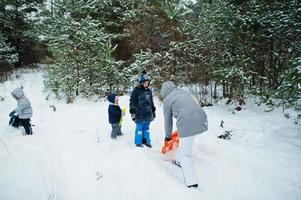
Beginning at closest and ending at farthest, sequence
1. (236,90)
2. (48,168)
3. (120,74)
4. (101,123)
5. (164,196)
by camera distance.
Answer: (164,196) < (48,168) < (101,123) < (236,90) < (120,74)

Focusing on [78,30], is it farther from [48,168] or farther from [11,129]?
[48,168]

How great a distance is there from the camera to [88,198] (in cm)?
512

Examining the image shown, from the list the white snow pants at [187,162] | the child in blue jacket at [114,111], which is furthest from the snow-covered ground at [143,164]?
the child in blue jacket at [114,111]

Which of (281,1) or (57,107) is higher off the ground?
(281,1)

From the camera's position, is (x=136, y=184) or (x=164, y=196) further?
(x=136, y=184)

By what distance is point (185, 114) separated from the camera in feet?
17.3

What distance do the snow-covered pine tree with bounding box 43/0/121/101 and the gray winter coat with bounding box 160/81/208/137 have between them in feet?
29.7

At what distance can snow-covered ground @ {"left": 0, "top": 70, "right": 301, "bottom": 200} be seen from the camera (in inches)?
207

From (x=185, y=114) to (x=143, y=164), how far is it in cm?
165

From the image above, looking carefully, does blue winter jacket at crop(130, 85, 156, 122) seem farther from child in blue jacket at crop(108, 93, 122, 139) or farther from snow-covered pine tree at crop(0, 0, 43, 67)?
snow-covered pine tree at crop(0, 0, 43, 67)

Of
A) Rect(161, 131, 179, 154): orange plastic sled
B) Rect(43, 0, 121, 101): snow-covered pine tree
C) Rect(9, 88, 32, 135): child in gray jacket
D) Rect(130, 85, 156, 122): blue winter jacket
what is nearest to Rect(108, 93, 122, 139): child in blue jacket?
Rect(130, 85, 156, 122): blue winter jacket

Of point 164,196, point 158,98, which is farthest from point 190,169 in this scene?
point 158,98

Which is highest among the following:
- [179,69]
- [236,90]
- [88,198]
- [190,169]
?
[179,69]

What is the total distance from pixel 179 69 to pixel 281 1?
5.48 meters
